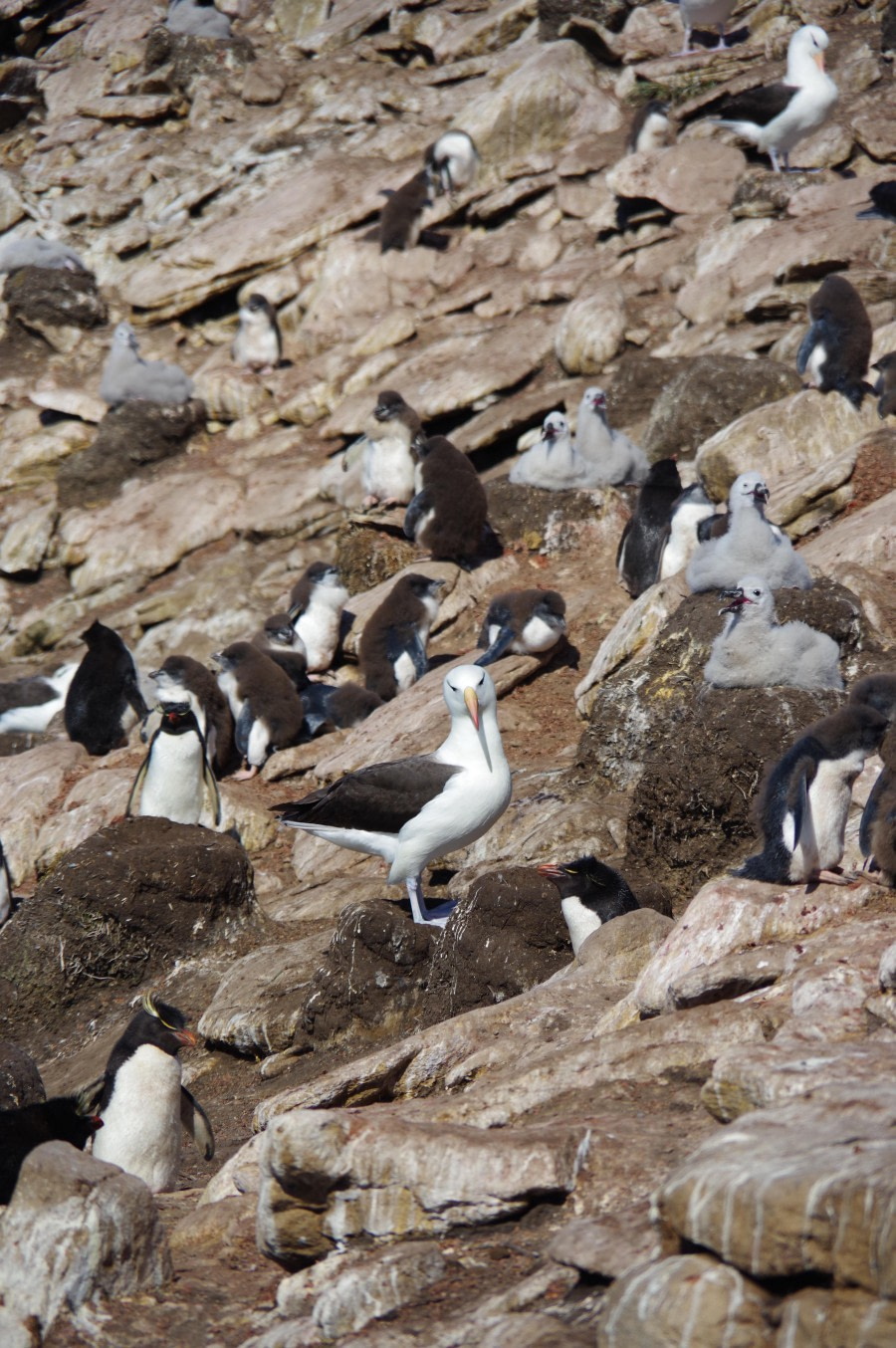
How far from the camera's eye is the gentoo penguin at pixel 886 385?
14414mm

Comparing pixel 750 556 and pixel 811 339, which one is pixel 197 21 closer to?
pixel 811 339

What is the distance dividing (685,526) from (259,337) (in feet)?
43.7

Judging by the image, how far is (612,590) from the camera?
15000 mm

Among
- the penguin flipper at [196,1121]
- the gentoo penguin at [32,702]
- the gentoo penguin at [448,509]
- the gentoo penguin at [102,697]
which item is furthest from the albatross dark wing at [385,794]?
the gentoo penguin at [32,702]

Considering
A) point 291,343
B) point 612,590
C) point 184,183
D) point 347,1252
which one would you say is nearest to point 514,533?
A: point 612,590

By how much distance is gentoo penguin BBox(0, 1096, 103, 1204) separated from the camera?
241 inches

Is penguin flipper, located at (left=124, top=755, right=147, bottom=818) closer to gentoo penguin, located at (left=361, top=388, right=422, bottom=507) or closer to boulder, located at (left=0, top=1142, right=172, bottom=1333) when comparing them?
gentoo penguin, located at (left=361, top=388, right=422, bottom=507)

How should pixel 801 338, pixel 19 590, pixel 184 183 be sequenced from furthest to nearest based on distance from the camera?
pixel 184 183, pixel 19 590, pixel 801 338

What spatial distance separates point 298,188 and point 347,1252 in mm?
25347

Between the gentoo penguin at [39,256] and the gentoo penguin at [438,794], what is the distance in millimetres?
22513

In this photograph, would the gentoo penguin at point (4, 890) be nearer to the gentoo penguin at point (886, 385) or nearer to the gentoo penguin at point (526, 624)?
the gentoo penguin at point (526, 624)

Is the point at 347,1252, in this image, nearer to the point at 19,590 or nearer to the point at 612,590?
the point at 612,590

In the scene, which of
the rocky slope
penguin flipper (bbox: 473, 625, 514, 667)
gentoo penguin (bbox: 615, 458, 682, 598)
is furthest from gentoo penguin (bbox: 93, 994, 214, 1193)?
gentoo penguin (bbox: 615, 458, 682, 598)

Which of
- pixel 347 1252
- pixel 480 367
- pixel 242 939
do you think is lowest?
pixel 480 367
